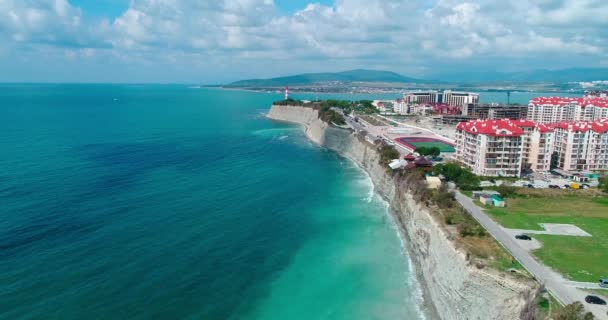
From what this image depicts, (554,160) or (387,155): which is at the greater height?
(387,155)

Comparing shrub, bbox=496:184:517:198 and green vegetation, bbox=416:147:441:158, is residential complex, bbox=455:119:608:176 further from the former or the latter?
shrub, bbox=496:184:517:198

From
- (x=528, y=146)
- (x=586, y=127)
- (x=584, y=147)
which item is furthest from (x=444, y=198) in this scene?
(x=586, y=127)

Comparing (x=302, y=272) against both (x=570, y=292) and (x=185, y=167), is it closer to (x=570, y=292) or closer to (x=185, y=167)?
(x=570, y=292)

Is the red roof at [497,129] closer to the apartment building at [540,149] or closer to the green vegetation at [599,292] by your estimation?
the apartment building at [540,149]

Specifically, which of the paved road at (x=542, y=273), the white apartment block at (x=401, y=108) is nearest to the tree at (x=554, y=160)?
the paved road at (x=542, y=273)

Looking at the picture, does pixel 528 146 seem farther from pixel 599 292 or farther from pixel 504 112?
pixel 504 112

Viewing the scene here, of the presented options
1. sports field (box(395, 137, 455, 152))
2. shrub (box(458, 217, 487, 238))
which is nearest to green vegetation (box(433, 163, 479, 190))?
shrub (box(458, 217, 487, 238))
